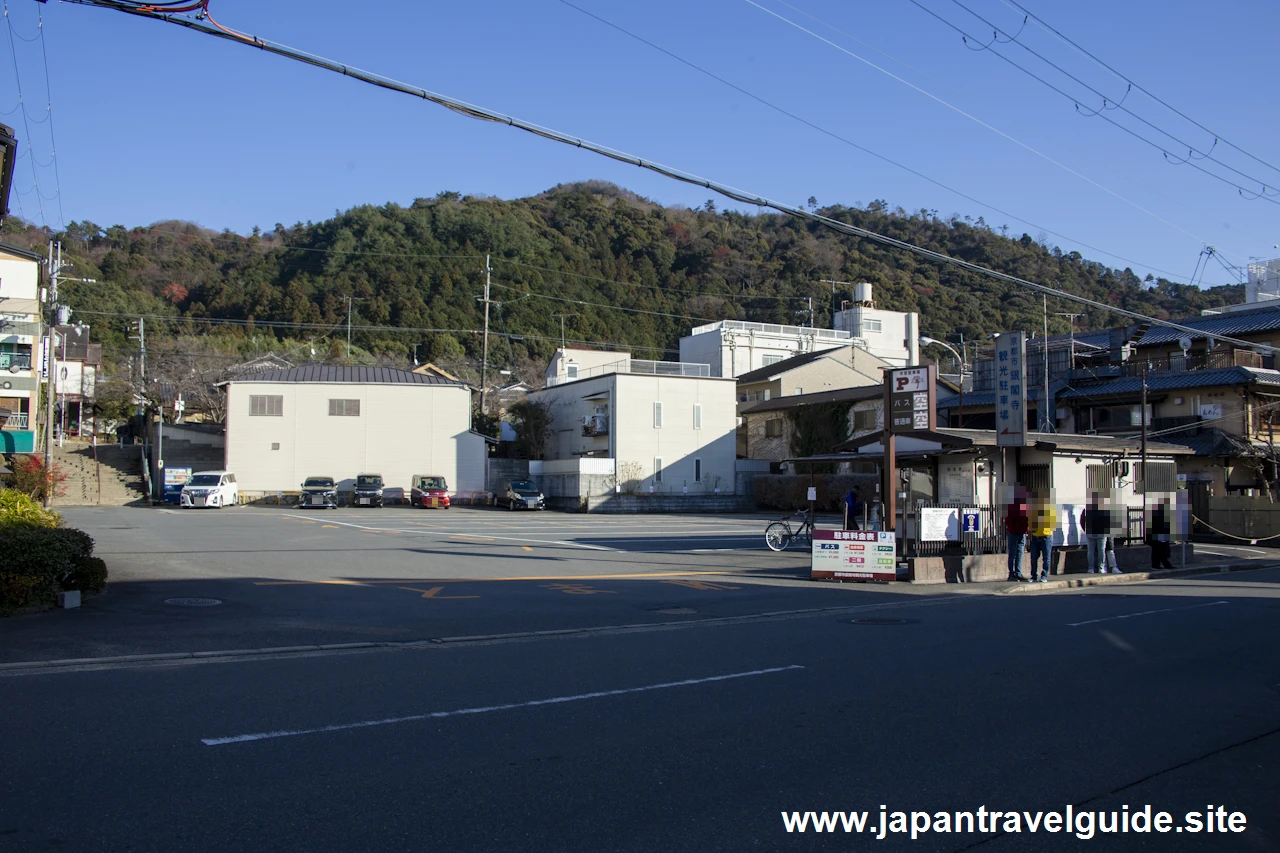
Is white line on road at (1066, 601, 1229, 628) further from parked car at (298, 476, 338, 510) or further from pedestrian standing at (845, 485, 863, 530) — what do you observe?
parked car at (298, 476, 338, 510)

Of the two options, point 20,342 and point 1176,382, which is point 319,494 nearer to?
point 20,342

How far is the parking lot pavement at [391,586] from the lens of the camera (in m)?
11.0

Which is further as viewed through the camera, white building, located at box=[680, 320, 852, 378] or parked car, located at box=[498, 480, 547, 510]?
white building, located at box=[680, 320, 852, 378]

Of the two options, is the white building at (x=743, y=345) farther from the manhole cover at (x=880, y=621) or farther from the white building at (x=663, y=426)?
the manhole cover at (x=880, y=621)

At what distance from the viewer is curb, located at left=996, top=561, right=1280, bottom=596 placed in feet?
59.3

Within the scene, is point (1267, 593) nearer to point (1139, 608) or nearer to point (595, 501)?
point (1139, 608)

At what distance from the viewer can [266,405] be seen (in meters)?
51.9

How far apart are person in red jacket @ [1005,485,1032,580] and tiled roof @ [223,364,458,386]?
134 ft

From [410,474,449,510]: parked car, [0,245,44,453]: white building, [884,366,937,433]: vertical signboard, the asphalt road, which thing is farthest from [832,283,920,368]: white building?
the asphalt road

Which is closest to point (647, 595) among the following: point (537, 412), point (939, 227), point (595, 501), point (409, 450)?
point (595, 501)

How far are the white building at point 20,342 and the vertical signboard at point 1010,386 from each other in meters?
41.2

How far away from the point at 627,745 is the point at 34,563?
9360mm

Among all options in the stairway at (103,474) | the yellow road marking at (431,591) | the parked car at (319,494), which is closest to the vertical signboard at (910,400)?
the yellow road marking at (431,591)

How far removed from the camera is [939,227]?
326ft
